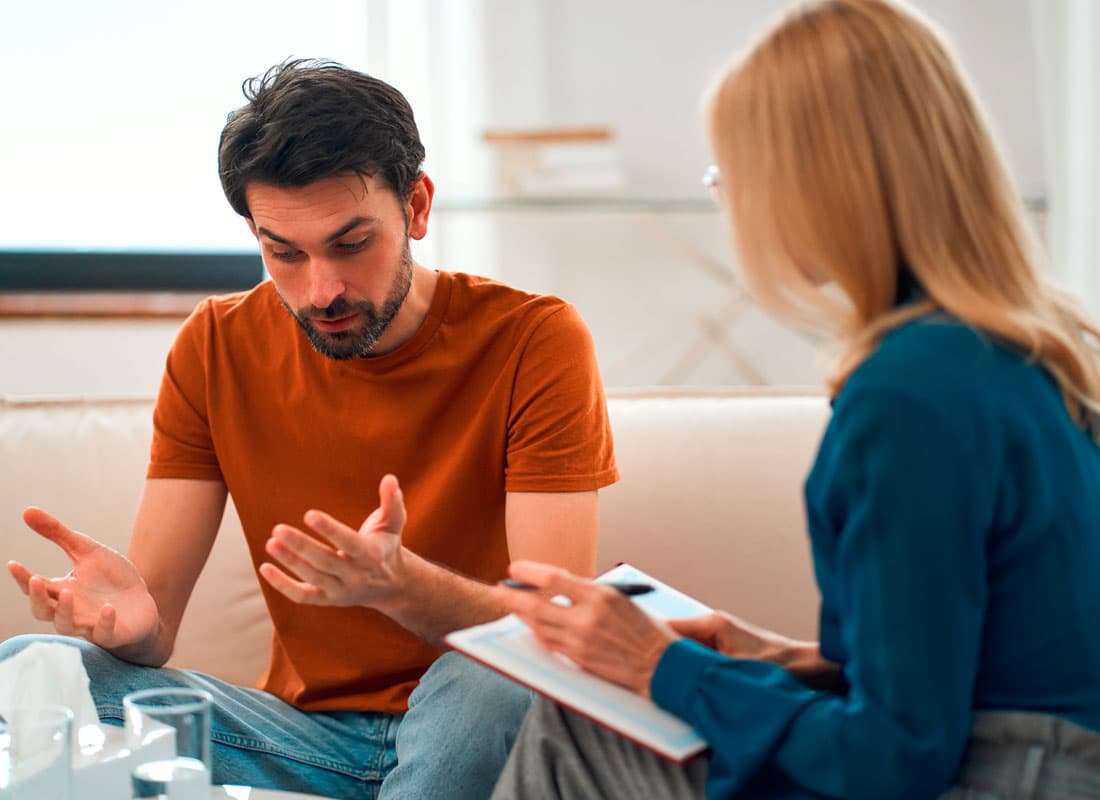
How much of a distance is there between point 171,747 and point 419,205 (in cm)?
83

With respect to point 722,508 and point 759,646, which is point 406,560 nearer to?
point 759,646

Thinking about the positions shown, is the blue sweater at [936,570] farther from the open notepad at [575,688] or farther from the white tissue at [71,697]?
the white tissue at [71,697]

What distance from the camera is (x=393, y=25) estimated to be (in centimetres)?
257

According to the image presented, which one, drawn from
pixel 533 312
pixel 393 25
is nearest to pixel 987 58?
pixel 393 25

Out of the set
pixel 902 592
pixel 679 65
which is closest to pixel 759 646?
pixel 902 592

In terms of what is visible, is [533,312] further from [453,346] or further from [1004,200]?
[1004,200]

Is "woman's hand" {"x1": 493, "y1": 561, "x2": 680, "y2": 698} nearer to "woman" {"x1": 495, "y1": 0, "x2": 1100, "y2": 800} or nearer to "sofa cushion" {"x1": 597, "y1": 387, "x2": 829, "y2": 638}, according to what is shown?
"woman" {"x1": 495, "y1": 0, "x2": 1100, "y2": 800}

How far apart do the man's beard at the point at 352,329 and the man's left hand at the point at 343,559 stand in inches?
13.8

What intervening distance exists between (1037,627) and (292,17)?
7.44ft

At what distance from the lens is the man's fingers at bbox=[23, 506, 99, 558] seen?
1.22 meters

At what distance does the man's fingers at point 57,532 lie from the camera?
1224 mm

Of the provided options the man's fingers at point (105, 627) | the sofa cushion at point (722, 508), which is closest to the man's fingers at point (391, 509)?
the man's fingers at point (105, 627)

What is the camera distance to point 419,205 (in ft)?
5.03

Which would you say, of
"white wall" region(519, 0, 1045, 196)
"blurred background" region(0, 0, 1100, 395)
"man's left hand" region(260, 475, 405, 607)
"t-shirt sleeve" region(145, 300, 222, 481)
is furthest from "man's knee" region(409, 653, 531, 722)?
"white wall" region(519, 0, 1045, 196)
